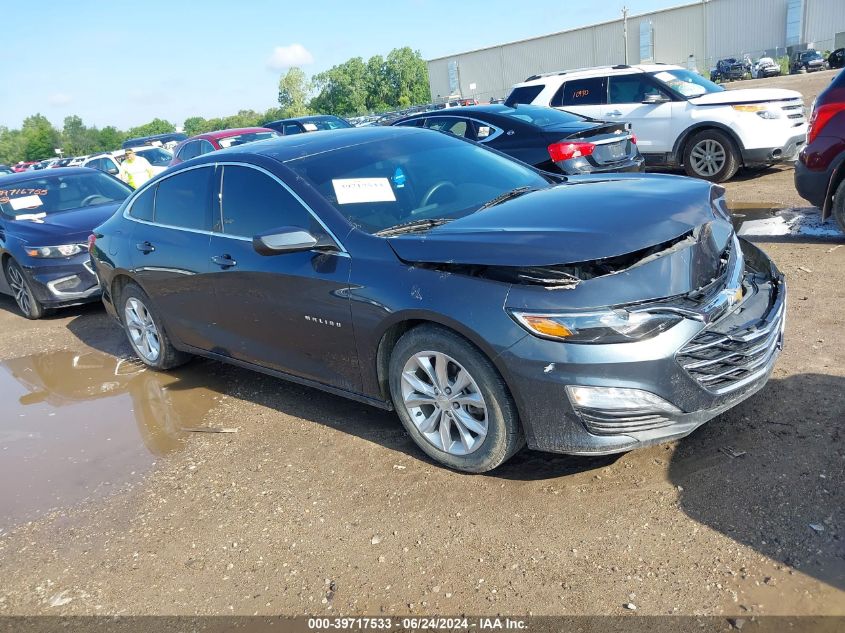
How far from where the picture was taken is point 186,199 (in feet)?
16.9

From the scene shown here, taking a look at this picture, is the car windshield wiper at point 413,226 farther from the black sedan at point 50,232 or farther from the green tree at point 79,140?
the green tree at point 79,140

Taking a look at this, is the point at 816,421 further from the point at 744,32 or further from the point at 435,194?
the point at 744,32

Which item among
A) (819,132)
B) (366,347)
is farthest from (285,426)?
(819,132)

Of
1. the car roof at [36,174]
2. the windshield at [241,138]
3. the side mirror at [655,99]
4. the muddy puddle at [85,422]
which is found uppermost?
the car roof at [36,174]

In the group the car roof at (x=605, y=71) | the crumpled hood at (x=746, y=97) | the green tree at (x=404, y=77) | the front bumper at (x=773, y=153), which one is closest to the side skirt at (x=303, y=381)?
the front bumper at (x=773, y=153)

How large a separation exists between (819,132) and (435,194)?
4.40 metres

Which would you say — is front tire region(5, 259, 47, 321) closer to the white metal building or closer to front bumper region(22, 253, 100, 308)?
front bumper region(22, 253, 100, 308)

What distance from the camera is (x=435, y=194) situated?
169 inches

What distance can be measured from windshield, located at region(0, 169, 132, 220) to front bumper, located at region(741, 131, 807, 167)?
27.7 feet

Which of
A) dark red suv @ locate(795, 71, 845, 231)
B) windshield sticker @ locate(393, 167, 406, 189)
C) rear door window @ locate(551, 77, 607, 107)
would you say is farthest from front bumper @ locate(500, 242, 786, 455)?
rear door window @ locate(551, 77, 607, 107)

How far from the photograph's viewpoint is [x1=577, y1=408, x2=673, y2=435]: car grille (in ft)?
10.3

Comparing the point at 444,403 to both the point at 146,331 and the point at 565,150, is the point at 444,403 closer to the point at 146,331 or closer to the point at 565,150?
the point at 146,331

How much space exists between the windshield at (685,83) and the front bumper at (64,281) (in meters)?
8.53

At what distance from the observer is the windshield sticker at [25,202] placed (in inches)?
342
